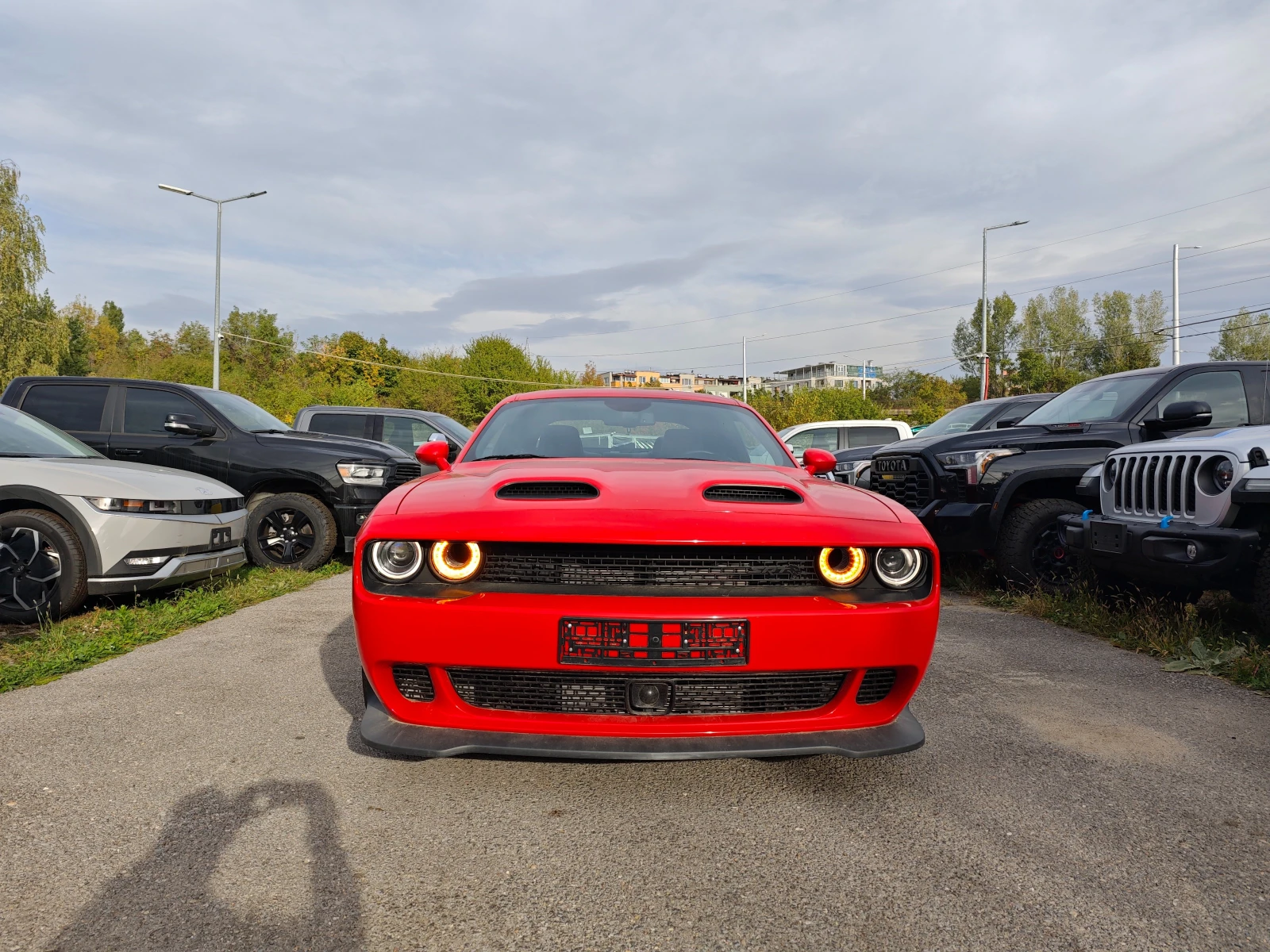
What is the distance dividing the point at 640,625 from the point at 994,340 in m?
79.8

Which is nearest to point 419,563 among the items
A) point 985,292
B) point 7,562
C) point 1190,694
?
point 1190,694

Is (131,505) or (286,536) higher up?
(131,505)

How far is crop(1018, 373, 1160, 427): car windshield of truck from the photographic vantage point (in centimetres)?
662

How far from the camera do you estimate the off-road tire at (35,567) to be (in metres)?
5.00

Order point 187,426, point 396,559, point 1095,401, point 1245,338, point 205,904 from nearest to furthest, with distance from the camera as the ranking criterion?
point 205,904, point 396,559, point 1095,401, point 187,426, point 1245,338

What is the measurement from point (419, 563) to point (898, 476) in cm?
556

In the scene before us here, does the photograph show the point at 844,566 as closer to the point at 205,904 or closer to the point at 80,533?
the point at 205,904

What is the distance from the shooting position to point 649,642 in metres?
2.40

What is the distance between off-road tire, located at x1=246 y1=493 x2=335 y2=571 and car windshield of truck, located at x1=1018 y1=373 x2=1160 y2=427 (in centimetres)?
608

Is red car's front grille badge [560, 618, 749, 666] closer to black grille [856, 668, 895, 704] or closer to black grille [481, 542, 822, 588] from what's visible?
black grille [481, 542, 822, 588]

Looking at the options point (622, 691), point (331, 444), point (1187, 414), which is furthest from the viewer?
point (331, 444)

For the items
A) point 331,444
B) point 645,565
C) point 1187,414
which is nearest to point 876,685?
point 645,565

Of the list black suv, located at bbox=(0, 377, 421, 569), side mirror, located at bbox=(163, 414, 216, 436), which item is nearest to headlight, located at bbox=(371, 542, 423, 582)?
black suv, located at bbox=(0, 377, 421, 569)

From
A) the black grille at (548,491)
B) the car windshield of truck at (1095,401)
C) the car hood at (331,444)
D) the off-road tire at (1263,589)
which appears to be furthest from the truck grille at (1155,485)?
the car hood at (331,444)
